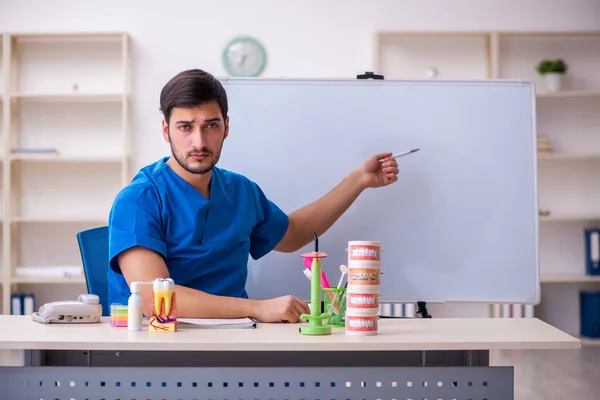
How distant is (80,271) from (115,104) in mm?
1165

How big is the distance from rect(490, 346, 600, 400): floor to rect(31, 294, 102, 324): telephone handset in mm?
2379

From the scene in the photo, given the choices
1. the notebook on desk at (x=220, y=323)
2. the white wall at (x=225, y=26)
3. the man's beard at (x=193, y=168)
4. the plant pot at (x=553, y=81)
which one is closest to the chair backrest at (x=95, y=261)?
the man's beard at (x=193, y=168)

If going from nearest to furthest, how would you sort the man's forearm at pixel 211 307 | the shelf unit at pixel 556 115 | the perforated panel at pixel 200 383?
the perforated panel at pixel 200 383, the man's forearm at pixel 211 307, the shelf unit at pixel 556 115

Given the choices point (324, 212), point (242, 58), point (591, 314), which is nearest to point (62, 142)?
point (242, 58)

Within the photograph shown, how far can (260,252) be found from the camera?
248cm

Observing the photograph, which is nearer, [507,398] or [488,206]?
[507,398]

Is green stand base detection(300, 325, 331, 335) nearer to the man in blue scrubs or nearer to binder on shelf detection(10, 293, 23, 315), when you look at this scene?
the man in blue scrubs

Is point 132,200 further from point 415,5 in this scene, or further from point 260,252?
point 415,5

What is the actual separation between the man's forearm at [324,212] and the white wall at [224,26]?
2.86 m

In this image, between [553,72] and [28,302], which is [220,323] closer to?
[28,302]

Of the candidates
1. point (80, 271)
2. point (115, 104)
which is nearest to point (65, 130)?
point (115, 104)

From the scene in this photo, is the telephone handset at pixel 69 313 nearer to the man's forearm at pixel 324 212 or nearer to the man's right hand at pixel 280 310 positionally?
the man's right hand at pixel 280 310

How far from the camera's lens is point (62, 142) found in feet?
17.5

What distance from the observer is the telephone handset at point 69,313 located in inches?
72.0
